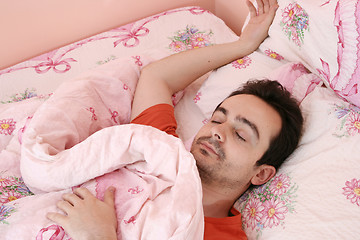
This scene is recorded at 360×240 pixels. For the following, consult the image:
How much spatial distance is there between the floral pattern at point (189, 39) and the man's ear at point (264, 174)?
679mm

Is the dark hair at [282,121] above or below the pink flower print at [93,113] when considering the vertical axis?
below

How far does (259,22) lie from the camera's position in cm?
131

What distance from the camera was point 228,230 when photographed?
970 millimetres

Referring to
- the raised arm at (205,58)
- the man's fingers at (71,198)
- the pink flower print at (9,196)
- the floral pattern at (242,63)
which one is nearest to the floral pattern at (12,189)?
the pink flower print at (9,196)

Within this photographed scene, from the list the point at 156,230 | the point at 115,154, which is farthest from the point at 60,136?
the point at 156,230

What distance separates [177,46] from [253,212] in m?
0.81

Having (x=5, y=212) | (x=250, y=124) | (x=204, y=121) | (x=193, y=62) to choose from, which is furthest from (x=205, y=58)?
(x=5, y=212)

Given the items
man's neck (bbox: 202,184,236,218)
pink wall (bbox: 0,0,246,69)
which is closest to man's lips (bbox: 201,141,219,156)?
man's neck (bbox: 202,184,236,218)

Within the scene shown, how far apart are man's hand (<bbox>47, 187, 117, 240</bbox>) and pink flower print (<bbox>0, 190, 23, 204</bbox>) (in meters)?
0.15

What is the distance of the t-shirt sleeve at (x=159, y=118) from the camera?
114 centimetres

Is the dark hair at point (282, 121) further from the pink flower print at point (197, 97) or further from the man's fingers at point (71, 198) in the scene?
the man's fingers at point (71, 198)

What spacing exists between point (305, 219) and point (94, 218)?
53 cm

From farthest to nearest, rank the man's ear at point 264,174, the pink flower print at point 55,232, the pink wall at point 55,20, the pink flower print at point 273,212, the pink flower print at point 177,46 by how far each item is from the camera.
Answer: the pink flower print at point 177,46
the pink wall at point 55,20
the man's ear at point 264,174
the pink flower print at point 273,212
the pink flower print at point 55,232

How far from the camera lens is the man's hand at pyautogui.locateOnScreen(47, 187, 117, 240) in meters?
0.84
